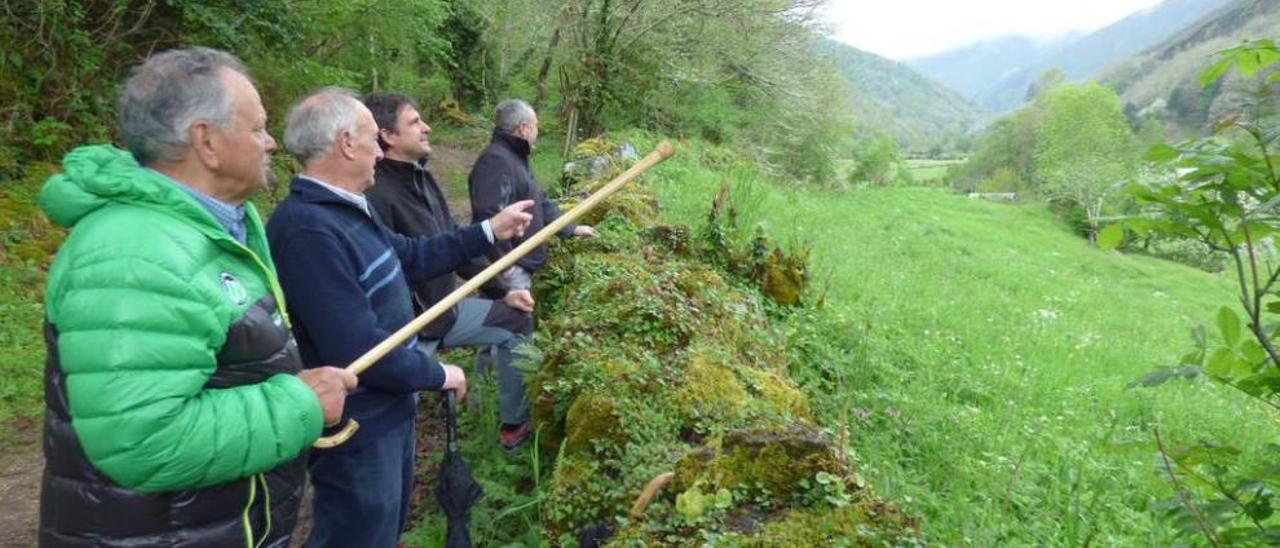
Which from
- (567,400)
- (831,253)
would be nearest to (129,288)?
(567,400)

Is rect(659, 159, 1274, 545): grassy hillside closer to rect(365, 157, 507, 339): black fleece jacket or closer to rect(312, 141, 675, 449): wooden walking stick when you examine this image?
rect(312, 141, 675, 449): wooden walking stick

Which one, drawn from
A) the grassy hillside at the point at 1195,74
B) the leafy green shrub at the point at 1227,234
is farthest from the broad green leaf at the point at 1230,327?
the grassy hillside at the point at 1195,74

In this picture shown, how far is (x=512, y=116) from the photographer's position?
4.83 m

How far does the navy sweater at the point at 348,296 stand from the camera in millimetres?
2389

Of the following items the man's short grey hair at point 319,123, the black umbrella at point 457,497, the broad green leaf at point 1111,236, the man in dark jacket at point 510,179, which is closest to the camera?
the broad green leaf at point 1111,236

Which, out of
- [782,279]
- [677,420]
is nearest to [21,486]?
[677,420]

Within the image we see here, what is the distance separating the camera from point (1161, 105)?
2731 inches

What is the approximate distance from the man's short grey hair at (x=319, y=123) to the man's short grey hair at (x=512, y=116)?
2.22 m

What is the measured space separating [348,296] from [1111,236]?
2.34m

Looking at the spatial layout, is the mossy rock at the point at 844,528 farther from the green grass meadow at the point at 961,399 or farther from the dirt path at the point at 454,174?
the dirt path at the point at 454,174

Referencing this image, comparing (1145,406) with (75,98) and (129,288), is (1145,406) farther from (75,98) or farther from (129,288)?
(75,98)

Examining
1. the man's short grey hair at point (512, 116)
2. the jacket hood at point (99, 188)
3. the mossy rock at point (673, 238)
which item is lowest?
the mossy rock at point (673, 238)

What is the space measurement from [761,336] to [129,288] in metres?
3.27

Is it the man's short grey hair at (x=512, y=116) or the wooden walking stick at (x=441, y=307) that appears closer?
the wooden walking stick at (x=441, y=307)
